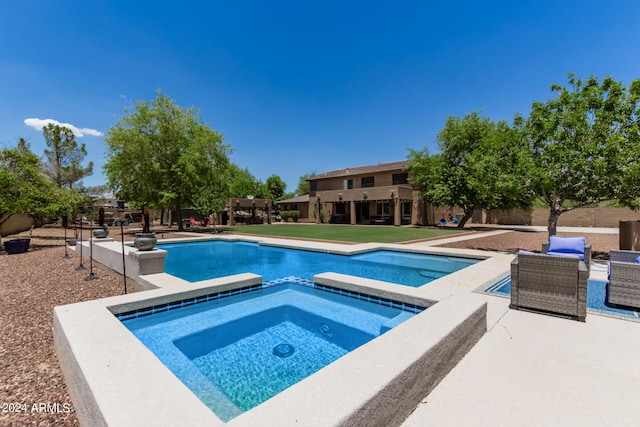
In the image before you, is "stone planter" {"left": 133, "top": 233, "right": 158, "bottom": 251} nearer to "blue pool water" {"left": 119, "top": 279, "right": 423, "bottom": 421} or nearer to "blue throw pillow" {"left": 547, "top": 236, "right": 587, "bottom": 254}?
"blue pool water" {"left": 119, "top": 279, "right": 423, "bottom": 421}

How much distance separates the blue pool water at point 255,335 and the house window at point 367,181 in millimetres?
28335

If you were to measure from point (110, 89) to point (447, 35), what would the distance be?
19.8 meters

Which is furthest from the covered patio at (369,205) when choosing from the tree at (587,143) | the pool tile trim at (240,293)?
the pool tile trim at (240,293)

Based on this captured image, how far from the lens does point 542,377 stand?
286 cm

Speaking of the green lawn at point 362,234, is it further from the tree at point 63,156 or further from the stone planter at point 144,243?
the tree at point 63,156

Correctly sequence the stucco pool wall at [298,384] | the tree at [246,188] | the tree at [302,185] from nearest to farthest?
the stucco pool wall at [298,384], the tree at [246,188], the tree at [302,185]

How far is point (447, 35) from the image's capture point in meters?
15.8

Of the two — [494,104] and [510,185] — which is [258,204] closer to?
[494,104]

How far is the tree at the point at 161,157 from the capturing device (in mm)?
20516

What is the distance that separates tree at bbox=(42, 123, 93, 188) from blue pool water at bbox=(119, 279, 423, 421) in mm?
32217

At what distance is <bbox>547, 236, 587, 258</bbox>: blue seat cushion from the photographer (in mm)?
6844

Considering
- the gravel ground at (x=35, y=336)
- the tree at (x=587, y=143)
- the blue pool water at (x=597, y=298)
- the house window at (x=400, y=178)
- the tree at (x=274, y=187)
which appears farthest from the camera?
the tree at (x=274, y=187)

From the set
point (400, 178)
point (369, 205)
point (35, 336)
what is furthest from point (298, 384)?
point (369, 205)

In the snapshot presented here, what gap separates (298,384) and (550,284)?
4.50 m
